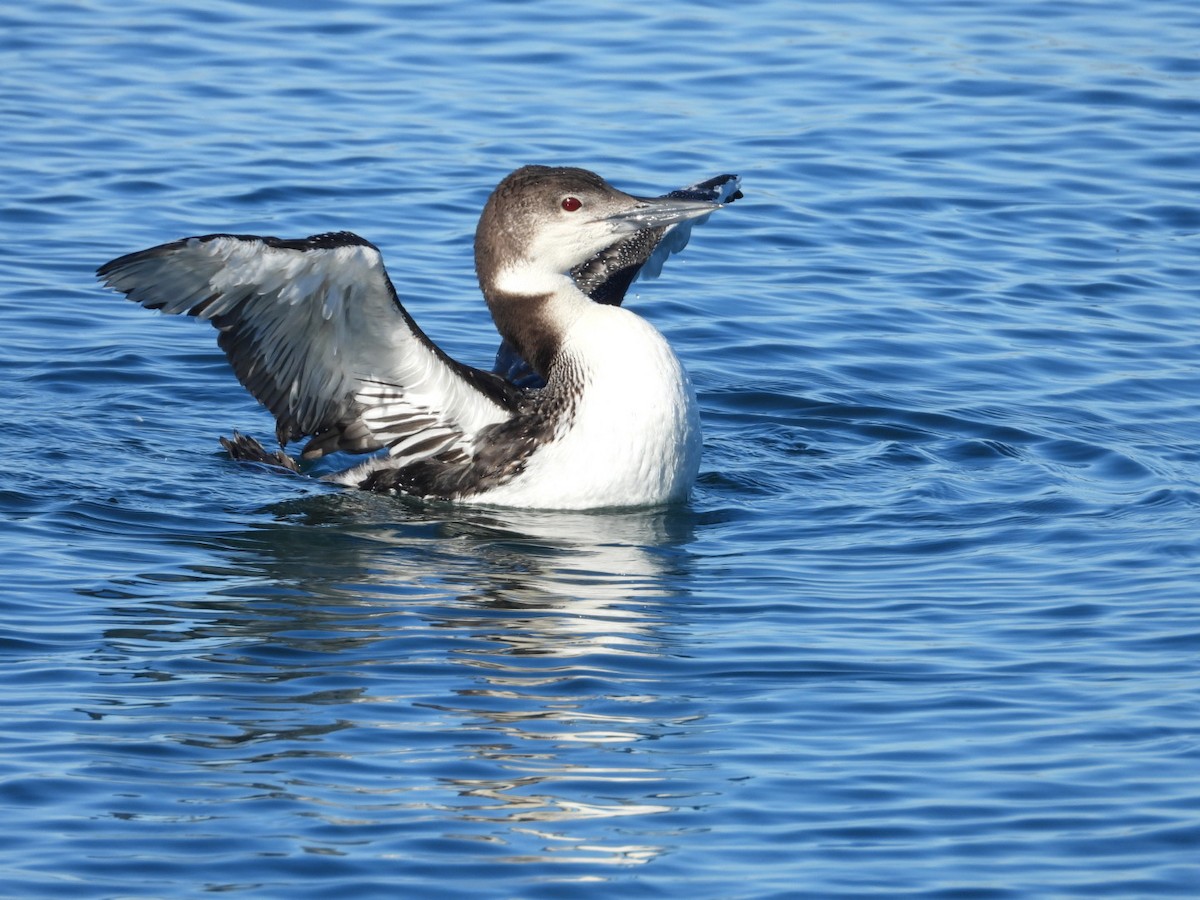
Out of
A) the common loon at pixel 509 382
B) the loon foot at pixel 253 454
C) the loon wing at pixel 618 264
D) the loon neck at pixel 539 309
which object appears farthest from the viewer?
the loon wing at pixel 618 264

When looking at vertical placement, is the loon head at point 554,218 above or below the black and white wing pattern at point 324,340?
above

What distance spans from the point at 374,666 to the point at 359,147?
756cm

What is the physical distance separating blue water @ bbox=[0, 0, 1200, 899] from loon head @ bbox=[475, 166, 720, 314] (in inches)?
41.7

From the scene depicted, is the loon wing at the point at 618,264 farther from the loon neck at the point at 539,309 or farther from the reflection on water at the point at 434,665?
the reflection on water at the point at 434,665

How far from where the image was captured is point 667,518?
826 cm

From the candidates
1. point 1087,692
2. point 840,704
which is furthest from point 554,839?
point 1087,692

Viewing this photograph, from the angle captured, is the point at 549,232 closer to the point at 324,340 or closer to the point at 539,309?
the point at 539,309

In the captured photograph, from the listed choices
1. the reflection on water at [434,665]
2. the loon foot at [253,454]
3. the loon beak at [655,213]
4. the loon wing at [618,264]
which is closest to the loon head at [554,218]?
the loon beak at [655,213]

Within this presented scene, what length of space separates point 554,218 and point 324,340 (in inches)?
40.2

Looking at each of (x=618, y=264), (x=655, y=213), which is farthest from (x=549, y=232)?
(x=618, y=264)

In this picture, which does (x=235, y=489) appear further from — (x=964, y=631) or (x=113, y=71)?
(x=113, y=71)

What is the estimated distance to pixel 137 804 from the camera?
18.0 ft

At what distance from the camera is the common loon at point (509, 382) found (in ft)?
26.5

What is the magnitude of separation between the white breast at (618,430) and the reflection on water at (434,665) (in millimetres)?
128
